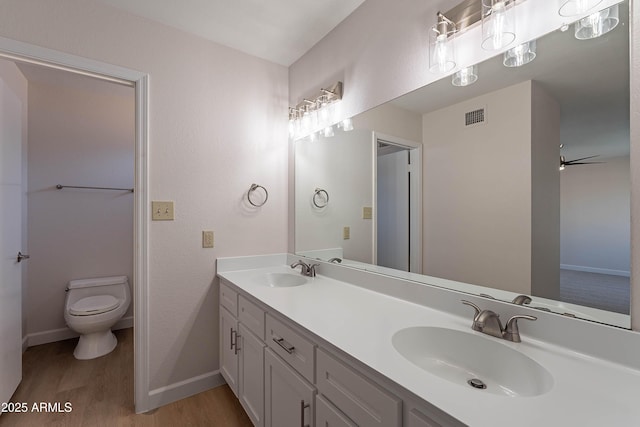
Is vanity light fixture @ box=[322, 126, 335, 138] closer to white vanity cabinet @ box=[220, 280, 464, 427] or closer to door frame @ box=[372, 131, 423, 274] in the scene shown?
door frame @ box=[372, 131, 423, 274]

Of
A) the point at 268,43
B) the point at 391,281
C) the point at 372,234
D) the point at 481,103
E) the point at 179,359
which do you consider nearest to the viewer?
the point at 481,103

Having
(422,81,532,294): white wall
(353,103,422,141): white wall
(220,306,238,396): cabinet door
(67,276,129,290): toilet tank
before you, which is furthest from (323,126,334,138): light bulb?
(67,276,129,290): toilet tank

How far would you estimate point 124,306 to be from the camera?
243 centimetres

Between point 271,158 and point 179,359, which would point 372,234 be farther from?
point 179,359

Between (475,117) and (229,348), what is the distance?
1.82 metres

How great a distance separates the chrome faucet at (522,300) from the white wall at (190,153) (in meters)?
1.60


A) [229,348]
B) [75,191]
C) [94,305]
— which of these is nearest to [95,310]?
[94,305]

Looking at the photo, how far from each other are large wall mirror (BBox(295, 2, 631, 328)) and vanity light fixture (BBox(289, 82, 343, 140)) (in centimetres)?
37

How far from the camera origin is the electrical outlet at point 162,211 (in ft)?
5.61

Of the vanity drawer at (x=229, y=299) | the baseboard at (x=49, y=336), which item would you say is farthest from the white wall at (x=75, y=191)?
the vanity drawer at (x=229, y=299)

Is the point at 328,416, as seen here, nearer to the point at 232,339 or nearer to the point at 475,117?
the point at 232,339

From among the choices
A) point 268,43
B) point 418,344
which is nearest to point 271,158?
point 268,43

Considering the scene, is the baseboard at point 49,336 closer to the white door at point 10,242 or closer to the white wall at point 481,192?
the white door at point 10,242

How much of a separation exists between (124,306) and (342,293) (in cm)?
209
